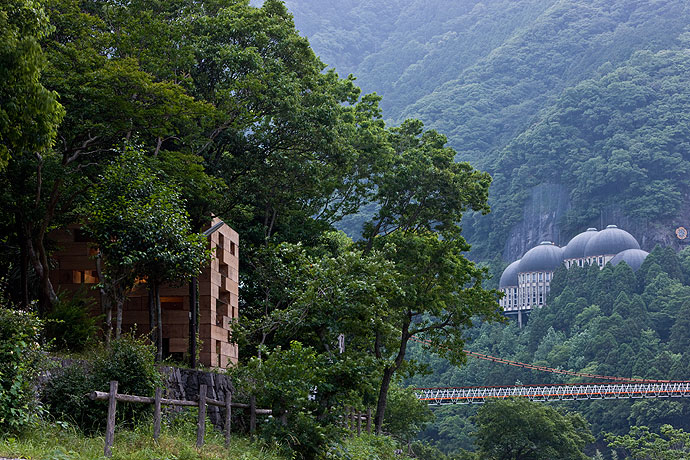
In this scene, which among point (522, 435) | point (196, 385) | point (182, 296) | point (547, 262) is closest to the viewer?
point (196, 385)

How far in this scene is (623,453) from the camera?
3469 inches

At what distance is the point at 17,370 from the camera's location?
13828 mm

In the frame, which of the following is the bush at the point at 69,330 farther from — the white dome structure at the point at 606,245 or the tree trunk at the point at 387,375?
the white dome structure at the point at 606,245

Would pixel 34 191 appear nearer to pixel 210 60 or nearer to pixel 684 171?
pixel 210 60

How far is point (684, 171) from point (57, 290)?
187 meters

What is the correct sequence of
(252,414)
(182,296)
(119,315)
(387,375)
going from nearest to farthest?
(252,414) < (119,315) < (182,296) < (387,375)

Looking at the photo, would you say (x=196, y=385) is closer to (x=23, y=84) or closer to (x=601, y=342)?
(x=23, y=84)

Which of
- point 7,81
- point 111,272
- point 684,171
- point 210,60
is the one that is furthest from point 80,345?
point 684,171

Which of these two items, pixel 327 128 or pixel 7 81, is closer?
pixel 7 81

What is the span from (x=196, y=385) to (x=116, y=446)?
7.76 m

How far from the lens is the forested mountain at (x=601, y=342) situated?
100m

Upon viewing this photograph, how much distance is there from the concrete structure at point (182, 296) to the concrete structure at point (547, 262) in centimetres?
13969

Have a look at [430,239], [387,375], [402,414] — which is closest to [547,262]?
[402,414]

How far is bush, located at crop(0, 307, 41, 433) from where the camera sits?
13.6 metres
